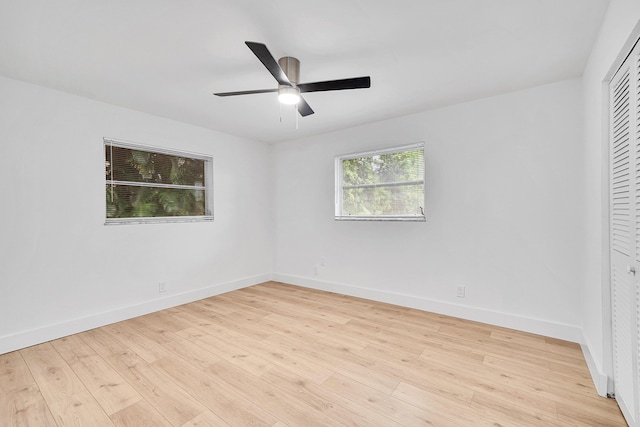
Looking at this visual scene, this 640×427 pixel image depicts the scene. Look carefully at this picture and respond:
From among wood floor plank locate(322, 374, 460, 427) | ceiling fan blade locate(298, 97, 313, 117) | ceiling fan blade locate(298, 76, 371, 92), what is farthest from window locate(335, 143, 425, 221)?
wood floor plank locate(322, 374, 460, 427)

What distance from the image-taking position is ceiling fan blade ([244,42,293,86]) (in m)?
1.62

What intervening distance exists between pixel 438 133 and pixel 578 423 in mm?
2689

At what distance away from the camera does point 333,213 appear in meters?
4.18

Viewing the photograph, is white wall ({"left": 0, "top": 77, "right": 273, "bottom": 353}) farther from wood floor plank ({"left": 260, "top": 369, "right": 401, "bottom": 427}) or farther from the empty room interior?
wood floor plank ({"left": 260, "top": 369, "right": 401, "bottom": 427})

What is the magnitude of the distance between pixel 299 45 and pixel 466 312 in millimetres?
3059

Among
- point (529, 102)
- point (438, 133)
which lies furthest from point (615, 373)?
point (438, 133)

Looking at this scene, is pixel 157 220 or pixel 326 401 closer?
pixel 326 401

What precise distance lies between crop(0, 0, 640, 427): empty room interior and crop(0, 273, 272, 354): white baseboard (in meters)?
0.02

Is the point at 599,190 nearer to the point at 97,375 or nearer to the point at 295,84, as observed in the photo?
the point at 295,84

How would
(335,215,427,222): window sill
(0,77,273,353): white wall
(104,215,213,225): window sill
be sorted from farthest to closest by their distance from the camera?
1. (335,215,427,222): window sill
2. (104,215,213,225): window sill
3. (0,77,273,353): white wall

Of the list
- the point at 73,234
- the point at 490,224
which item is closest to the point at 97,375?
the point at 73,234

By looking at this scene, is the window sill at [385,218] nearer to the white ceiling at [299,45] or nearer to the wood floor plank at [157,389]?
the white ceiling at [299,45]

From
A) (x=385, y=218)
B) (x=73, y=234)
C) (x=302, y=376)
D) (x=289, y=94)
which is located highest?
(x=289, y=94)

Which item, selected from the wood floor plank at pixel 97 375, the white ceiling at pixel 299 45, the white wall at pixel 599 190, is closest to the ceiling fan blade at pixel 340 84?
the white ceiling at pixel 299 45
